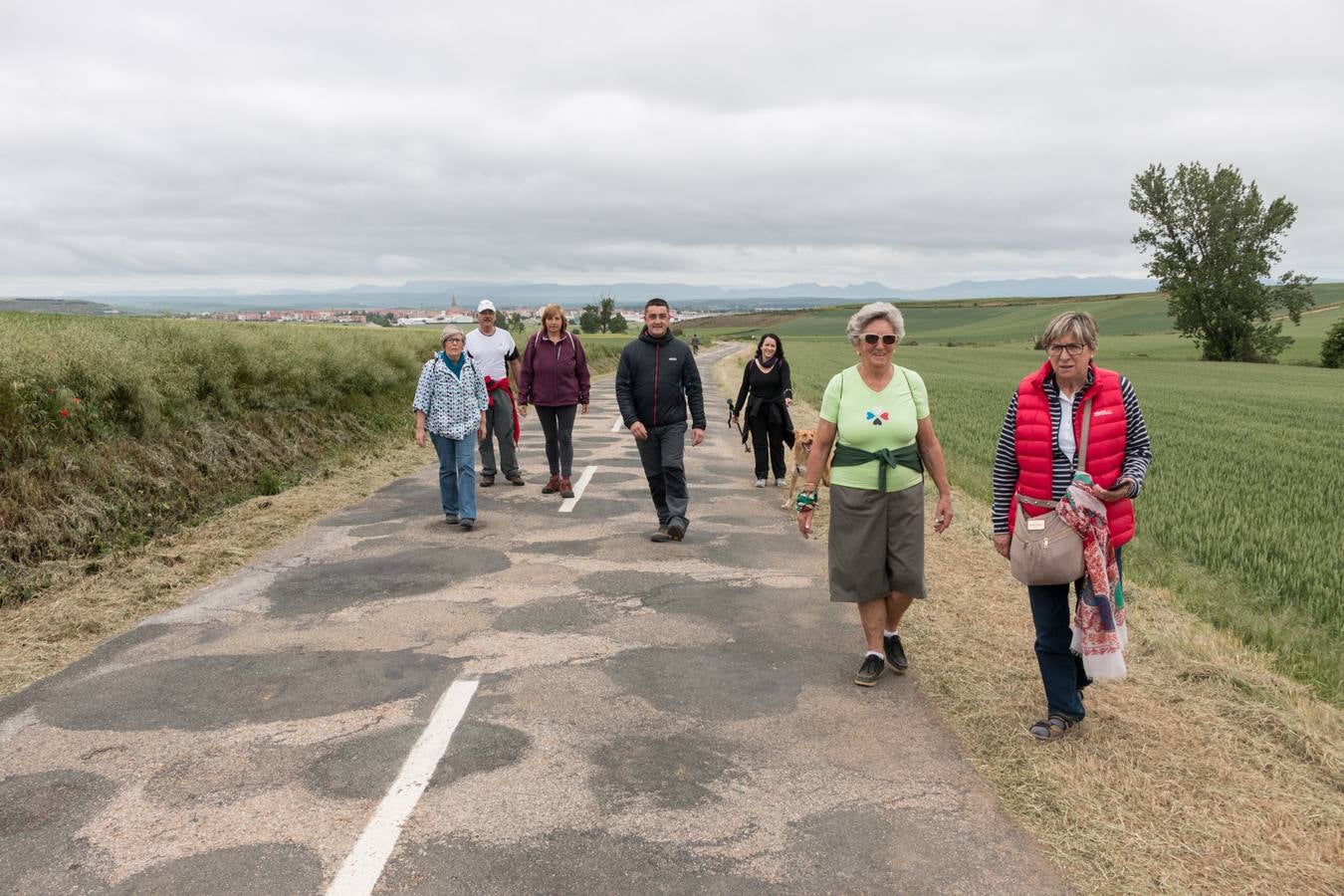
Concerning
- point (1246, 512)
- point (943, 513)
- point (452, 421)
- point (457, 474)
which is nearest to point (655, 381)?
point (452, 421)

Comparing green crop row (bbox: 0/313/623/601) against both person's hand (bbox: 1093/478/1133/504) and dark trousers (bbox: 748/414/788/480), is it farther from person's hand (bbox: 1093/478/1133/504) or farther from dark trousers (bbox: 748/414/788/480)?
person's hand (bbox: 1093/478/1133/504)

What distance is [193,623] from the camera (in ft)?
19.0

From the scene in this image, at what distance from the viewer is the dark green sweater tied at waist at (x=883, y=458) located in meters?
4.72

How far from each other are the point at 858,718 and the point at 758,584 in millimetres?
2396

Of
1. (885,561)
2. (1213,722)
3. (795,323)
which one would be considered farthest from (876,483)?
(795,323)

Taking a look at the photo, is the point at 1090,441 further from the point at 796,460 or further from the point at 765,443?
the point at 765,443

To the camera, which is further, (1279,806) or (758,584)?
(758,584)

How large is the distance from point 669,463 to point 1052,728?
15.1 feet

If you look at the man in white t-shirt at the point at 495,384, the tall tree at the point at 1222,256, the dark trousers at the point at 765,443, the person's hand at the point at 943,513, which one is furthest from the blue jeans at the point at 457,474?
the tall tree at the point at 1222,256

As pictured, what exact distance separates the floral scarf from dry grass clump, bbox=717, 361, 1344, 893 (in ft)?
1.49

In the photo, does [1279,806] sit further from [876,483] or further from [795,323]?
[795,323]

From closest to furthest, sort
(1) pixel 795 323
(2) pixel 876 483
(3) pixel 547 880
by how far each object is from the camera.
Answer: (3) pixel 547 880, (2) pixel 876 483, (1) pixel 795 323

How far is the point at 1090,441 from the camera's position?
3.94 metres

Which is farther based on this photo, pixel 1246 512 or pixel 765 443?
pixel 765 443
